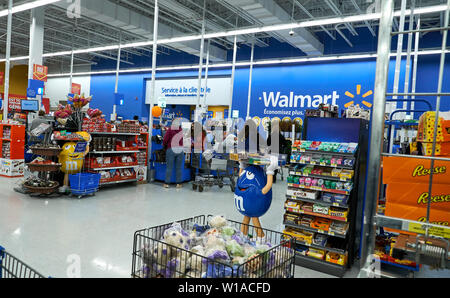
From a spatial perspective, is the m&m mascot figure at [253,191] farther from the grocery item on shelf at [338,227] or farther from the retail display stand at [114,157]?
the retail display stand at [114,157]

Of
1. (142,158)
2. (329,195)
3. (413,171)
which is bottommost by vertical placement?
(142,158)

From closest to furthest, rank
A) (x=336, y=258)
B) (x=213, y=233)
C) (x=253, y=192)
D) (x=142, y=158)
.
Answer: (x=213, y=233), (x=336, y=258), (x=253, y=192), (x=142, y=158)

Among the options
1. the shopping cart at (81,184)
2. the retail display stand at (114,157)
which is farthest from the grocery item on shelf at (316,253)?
the retail display stand at (114,157)

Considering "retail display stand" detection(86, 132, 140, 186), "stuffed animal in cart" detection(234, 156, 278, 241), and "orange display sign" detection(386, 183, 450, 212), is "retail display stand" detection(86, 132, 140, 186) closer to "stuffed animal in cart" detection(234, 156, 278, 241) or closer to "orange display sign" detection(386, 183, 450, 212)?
"stuffed animal in cart" detection(234, 156, 278, 241)

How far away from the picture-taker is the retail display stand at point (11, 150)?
330 inches

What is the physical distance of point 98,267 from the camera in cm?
339

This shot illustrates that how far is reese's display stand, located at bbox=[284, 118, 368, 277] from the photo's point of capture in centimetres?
374

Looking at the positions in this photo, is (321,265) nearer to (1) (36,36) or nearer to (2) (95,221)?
(2) (95,221)

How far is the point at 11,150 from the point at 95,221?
4917 mm

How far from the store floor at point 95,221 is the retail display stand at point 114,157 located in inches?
13.2

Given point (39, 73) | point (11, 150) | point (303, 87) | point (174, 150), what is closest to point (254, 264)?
point (174, 150)

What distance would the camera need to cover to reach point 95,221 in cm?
509

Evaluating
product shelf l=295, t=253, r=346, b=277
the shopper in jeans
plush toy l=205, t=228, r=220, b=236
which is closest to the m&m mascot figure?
product shelf l=295, t=253, r=346, b=277
